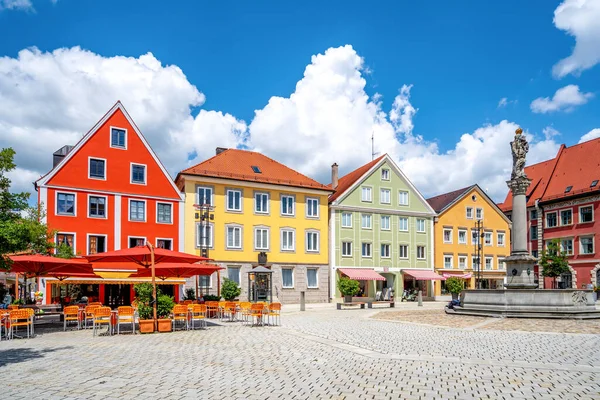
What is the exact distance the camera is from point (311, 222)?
4625 centimetres

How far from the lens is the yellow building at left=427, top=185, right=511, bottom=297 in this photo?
54.5m

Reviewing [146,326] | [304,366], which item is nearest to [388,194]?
[146,326]

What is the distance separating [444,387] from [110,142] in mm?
32929

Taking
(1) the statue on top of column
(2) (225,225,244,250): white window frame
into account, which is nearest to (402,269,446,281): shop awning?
(2) (225,225,244,250): white window frame

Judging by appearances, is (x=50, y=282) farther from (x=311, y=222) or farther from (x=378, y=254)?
(x=378, y=254)

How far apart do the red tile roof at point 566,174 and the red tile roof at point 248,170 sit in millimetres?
29022

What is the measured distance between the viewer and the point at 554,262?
174ft

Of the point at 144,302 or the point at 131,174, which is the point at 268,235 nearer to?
the point at 131,174

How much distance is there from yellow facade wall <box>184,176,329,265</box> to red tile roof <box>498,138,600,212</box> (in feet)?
94.2

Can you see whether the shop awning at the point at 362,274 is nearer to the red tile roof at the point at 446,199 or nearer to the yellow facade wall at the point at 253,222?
the yellow facade wall at the point at 253,222

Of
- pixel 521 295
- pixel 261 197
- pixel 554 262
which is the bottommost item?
pixel 521 295

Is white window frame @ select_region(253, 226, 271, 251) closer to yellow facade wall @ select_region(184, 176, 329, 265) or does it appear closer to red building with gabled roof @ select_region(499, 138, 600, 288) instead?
yellow facade wall @ select_region(184, 176, 329, 265)

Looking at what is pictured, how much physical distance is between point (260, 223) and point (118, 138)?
42.2 ft

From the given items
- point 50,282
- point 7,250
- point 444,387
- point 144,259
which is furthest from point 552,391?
point 50,282
